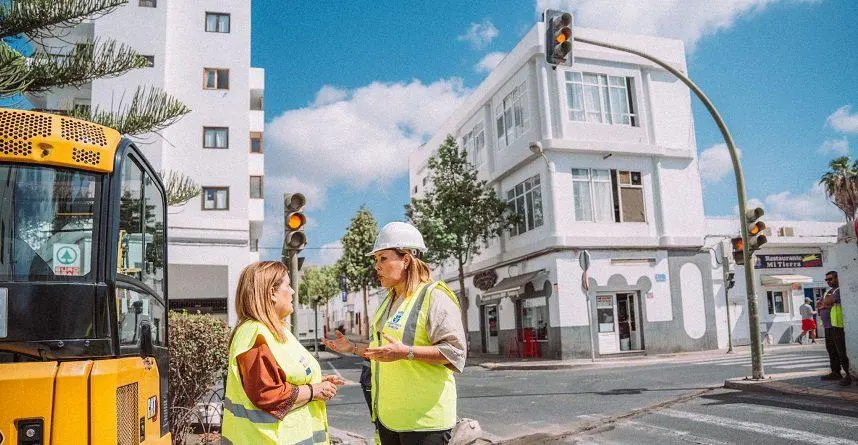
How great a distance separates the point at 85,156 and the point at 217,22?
953 inches

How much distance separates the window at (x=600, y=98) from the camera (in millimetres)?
25250

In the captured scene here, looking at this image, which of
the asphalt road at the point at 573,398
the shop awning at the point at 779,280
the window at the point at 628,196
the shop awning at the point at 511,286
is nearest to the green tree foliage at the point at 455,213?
the shop awning at the point at 511,286

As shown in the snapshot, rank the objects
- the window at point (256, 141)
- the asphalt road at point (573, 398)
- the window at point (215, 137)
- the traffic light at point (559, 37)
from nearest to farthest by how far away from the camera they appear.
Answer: the asphalt road at point (573, 398) < the traffic light at point (559, 37) < the window at point (215, 137) < the window at point (256, 141)

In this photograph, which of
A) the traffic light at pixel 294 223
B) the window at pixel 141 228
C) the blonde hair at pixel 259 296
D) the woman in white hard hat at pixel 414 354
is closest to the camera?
the blonde hair at pixel 259 296

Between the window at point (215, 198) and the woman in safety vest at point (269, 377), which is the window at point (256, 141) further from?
the woman in safety vest at point (269, 377)

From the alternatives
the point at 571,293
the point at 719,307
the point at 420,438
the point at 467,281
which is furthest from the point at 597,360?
the point at 420,438

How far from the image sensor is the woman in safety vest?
3018 millimetres

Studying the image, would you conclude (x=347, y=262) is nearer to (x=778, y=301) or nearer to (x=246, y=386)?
(x=778, y=301)

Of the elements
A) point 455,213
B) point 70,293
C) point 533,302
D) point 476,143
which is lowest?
point 70,293

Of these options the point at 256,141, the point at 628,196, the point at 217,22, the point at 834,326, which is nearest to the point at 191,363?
the point at 834,326

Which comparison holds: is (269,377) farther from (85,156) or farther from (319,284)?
(319,284)

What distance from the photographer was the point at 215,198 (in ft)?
81.9

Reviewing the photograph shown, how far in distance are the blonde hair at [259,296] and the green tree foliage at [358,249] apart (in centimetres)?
4022

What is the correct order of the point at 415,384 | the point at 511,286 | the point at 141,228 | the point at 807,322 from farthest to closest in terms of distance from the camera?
the point at 807,322, the point at 511,286, the point at 141,228, the point at 415,384
